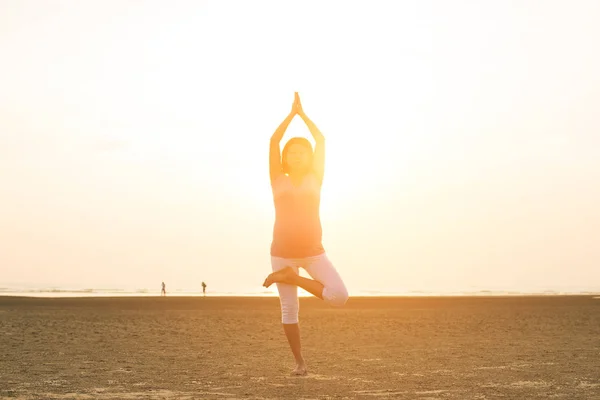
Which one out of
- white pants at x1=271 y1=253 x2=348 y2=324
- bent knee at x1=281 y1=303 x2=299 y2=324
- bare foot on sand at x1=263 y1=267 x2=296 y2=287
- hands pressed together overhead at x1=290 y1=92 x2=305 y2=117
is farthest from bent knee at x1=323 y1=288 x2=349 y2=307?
hands pressed together overhead at x1=290 y1=92 x2=305 y2=117

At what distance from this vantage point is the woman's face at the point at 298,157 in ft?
30.7

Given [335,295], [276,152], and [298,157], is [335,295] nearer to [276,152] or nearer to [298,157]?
[298,157]

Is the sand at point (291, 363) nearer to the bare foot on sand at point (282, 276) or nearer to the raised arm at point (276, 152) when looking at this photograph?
the bare foot on sand at point (282, 276)

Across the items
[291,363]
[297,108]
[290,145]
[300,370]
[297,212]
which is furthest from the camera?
[291,363]

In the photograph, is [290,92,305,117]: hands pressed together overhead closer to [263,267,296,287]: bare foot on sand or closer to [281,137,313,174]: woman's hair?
[281,137,313,174]: woman's hair

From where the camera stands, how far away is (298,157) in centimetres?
936

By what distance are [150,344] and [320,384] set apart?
25.4ft

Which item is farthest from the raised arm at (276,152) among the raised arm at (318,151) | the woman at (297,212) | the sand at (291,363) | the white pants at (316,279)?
the sand at (291,363)

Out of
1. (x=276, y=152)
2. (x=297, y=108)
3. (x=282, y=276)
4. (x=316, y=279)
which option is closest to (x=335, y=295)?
(x=316, y=279)

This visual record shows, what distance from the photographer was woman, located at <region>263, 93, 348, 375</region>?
9148mm

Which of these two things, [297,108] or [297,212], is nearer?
[297,212]

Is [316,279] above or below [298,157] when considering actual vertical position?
below

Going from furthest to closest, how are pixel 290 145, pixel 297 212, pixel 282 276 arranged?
pixel 290 145 < pixel 297 212 < pixel 282 276

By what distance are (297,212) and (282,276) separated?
2.78ft
